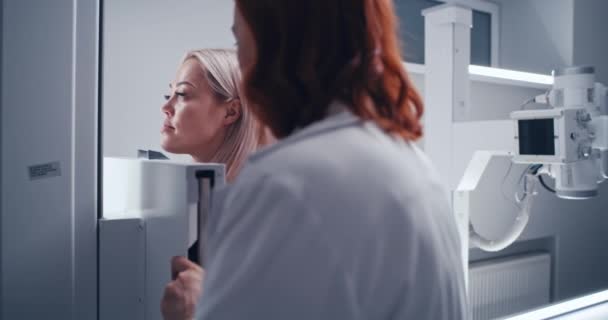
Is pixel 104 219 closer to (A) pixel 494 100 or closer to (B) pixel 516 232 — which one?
(B) pixel 516 232

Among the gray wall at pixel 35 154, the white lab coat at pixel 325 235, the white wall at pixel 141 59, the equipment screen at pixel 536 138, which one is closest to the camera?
the white lab coat at pixel 325 235

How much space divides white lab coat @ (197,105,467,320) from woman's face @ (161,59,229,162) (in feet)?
2.51

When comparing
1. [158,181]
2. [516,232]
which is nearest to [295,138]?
[158,181]

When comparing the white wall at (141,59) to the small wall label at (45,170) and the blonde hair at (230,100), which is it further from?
the small wall label at (45,170)

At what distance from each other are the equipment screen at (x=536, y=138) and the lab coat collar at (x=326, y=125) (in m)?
0.85

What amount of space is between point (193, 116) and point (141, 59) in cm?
65

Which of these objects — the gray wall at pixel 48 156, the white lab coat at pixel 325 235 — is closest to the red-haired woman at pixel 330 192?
the white lab coat at pixel 325 235

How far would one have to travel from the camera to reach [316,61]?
1.84 ft

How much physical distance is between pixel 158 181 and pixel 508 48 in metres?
2.99

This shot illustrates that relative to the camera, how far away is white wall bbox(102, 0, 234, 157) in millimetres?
1715

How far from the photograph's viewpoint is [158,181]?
86 centimetres

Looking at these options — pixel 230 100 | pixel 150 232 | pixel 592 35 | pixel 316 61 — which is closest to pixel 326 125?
pixel 316 61

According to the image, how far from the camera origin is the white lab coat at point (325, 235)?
46 centimetres

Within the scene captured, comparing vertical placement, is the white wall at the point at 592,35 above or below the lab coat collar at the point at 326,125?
above
